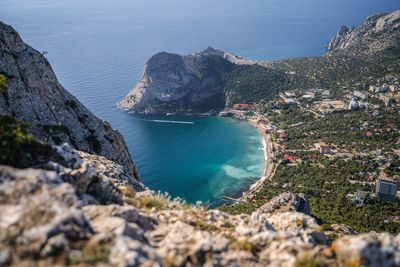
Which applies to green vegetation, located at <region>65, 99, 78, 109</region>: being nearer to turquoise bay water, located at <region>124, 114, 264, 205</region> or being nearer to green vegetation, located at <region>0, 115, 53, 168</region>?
green vegetation, located at <region>0, 115, 53, 168</region>

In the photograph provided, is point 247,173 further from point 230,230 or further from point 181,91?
point 181,91

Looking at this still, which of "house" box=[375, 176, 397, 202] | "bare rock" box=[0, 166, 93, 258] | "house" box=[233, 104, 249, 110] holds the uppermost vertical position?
"bare rock" box=[0, 166, 93, 258]

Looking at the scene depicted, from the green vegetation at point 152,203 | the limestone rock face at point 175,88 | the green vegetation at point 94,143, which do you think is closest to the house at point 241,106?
the limestone rock face at point 175,88

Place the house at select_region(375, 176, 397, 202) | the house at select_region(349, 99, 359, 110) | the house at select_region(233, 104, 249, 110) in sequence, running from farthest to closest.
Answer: the house at select_region(233, 104, 249, 110)
the house at select_region(349, 99, 359, 110)
the house at select_region(375, 176, 397, 202)

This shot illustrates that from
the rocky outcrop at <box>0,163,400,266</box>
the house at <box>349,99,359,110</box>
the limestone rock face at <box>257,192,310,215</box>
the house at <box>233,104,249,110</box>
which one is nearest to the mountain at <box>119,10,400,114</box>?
the house at <box>233,104,249,110</box>

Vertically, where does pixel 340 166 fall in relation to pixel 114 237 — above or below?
below

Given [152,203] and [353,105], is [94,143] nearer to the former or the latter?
[152,203]

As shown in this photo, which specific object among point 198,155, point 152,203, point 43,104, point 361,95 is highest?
point 43,104

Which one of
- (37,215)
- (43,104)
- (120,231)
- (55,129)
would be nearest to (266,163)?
(55,129)
